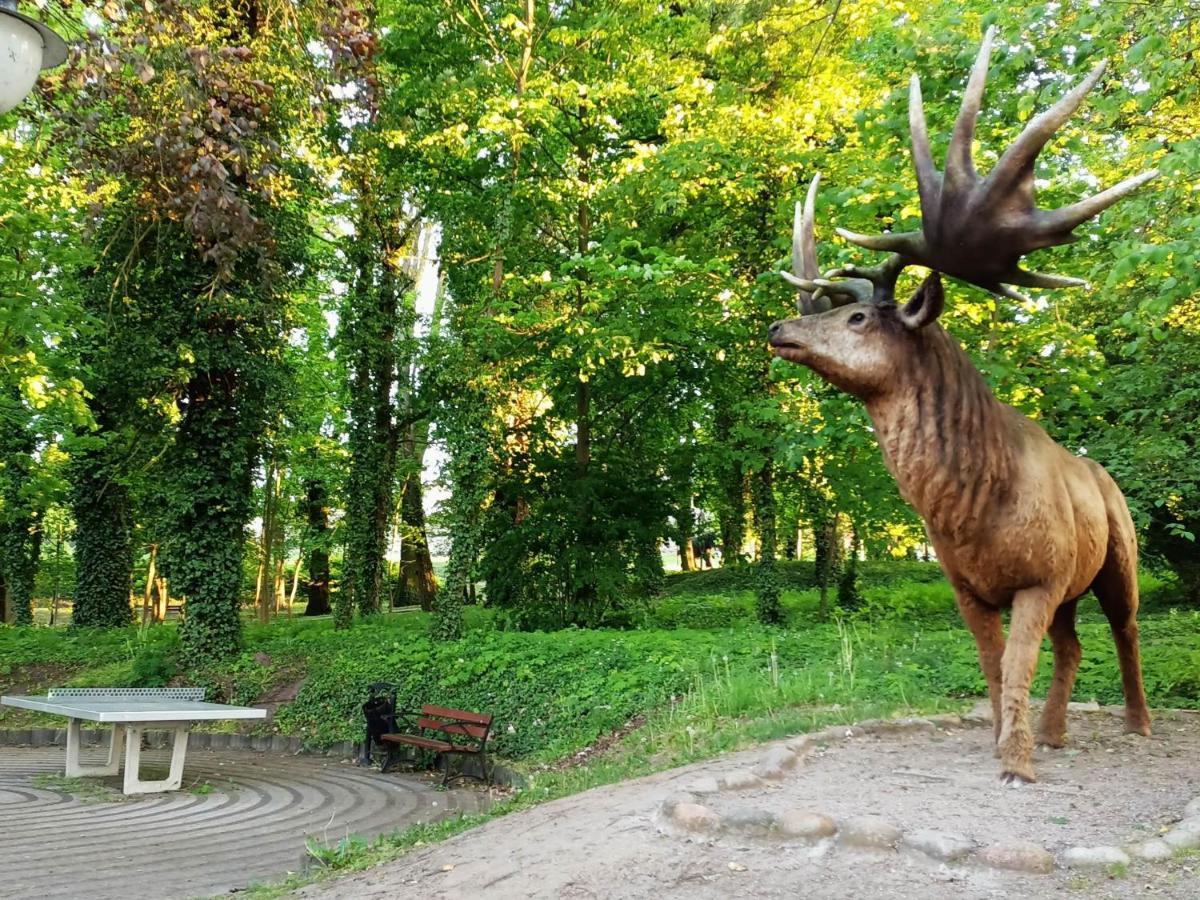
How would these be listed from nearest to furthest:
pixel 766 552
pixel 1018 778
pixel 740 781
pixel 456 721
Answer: pixel 1018 778 → pixel 740 781 → pixel 456 721 → pixel 766 552

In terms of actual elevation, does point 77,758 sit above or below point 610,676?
below

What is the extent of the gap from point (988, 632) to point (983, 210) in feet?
7.57

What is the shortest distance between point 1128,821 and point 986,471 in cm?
168

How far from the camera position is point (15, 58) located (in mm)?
3262

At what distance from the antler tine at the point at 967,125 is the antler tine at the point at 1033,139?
0.13 m

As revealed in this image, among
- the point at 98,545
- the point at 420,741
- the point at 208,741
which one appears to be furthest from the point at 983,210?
the point at 98,545

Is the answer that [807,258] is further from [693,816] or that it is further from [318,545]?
[318,545]

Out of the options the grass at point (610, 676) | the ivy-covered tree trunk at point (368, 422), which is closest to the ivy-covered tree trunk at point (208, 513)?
the grass at point (610, 676)

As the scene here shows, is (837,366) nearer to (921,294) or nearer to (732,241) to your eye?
(921,294)

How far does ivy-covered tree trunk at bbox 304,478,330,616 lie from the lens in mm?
22250

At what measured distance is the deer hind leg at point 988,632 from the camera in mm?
5016

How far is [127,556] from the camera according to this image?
58.5 feet

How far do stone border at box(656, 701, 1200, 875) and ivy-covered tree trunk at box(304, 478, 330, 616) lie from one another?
1800cm

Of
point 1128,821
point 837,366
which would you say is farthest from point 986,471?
point 1128,821
